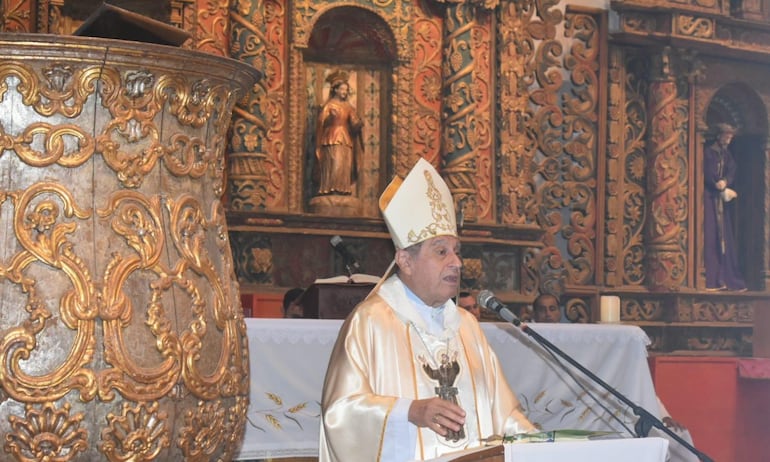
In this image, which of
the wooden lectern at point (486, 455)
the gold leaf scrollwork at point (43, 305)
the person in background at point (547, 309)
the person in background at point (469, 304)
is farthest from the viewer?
the person in background at point (547, 309)

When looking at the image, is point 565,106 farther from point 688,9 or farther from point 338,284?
point 338,284

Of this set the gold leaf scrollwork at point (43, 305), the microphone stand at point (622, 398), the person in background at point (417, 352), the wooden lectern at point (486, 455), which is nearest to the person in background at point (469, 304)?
the person in background at point (417, 352)

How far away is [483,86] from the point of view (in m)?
8.66

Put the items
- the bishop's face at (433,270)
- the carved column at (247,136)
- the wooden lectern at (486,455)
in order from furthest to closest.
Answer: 1. the carved column at (247,136)
2. the bishop's face at (433,270)
3. the wooden lectern at (486,455)

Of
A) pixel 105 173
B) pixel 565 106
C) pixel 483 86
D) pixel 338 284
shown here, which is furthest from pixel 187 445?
pixel 565 106

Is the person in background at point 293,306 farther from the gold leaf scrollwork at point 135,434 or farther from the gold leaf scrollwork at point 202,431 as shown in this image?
the gold leaf scrollwork at point 135,434

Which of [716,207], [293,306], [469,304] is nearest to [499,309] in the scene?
[293,306]

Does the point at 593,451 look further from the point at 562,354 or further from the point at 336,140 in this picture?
the point at 336,140

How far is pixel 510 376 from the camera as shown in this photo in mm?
5598

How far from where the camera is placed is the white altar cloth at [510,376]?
504 cm

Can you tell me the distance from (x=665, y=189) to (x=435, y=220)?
19.7ft

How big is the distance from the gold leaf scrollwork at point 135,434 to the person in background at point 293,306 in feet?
13.2

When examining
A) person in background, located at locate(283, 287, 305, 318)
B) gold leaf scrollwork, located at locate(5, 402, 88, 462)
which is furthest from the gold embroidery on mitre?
gold leaf scrollwork, located at locate(5, 402, 88, 462)

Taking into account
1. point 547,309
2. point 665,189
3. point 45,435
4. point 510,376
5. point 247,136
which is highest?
point 247,136
